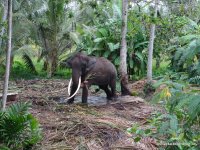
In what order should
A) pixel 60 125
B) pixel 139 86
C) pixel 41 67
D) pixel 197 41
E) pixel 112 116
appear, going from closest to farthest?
pixel 197 41, pixel 60 125, pixel 112 116, pixel 139 86, pixel 41 67

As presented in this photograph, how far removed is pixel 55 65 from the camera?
1734 cm

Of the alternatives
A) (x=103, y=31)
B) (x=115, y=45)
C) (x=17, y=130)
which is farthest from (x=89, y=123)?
(x=103, y=31)

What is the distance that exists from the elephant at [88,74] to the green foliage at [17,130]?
9.83ft

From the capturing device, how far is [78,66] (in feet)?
32.0

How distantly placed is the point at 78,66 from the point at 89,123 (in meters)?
2.64

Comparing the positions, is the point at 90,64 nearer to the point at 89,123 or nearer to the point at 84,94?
the point at 84,94

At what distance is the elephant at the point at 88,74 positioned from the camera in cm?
970

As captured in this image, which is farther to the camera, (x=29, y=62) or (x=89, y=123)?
(x=29, y=62)

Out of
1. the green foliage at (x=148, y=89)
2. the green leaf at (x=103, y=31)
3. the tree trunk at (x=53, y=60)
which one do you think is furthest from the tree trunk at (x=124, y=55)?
the tree trunk at (x=53, y=60)

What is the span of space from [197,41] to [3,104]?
4258mm

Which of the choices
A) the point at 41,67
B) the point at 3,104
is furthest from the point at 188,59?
the point at 41,67

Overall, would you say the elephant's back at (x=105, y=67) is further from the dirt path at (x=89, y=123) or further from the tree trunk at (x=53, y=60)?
the tree trunk at (x=53, y=60)

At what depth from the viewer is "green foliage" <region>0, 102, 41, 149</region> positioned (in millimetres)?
6262

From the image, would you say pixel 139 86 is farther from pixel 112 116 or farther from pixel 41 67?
pixel 41 67
